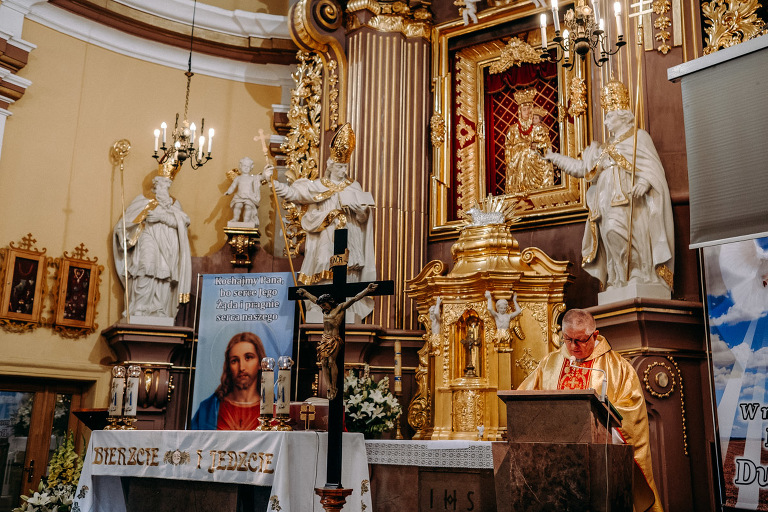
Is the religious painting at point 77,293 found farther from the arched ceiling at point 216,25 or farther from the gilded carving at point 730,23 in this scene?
the gilded carving at point 730,23

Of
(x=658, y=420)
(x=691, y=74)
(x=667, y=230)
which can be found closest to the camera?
(x=691, y=74)

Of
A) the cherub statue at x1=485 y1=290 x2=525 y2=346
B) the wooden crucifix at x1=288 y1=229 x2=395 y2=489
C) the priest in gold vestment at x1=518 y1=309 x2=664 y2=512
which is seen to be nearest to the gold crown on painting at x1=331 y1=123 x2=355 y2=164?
the cherub statue at x1=485 y1=290 x2=525 y2=346

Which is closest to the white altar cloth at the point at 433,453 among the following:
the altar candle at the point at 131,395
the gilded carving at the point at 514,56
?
the altar candle at the point at 131,395

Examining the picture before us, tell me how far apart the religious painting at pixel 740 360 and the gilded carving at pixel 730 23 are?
2.08 metres

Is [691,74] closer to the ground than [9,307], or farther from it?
farther from it

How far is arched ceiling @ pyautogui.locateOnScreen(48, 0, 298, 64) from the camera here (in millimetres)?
9523

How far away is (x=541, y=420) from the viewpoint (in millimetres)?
3807

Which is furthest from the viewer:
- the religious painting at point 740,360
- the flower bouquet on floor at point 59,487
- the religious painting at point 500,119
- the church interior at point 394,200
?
the religious painting at point 500,119

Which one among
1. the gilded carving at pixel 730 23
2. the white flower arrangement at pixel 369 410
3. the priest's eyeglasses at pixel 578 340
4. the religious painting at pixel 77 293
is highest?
the gilded carving at pixel 730 23

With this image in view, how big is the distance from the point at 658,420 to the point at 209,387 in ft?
14.1

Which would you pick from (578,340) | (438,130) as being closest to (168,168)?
(438,130)

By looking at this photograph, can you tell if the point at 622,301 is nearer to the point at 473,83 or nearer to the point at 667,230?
the point at 667,230

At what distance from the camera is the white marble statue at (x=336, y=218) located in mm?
8258

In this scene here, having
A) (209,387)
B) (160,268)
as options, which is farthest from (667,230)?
(160,268)
